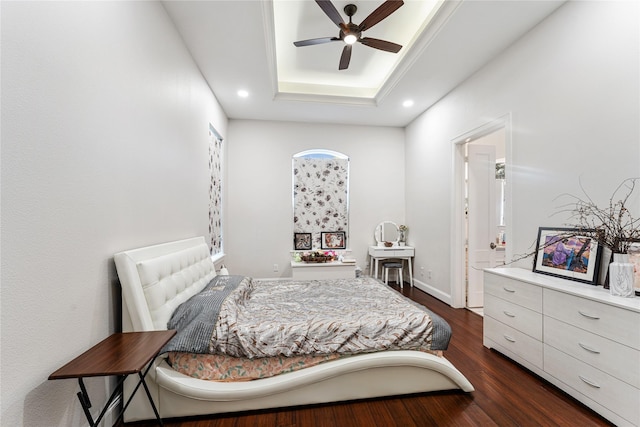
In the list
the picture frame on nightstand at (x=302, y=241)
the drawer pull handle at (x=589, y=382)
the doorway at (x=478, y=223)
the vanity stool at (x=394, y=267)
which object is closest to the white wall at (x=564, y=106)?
the doorway at (x=478, y=223)

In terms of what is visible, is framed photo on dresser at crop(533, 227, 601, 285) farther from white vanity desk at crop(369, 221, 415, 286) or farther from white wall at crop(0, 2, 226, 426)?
white wall at crop(0, 2, 226, 426)

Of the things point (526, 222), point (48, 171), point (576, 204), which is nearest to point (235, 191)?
point (48, 171)

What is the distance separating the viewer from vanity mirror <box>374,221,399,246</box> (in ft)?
16.4

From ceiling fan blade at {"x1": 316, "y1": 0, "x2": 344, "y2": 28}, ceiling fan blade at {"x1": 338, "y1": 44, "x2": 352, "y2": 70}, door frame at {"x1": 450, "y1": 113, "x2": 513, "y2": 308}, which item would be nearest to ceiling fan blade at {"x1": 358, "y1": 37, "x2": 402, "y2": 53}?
ceiling fan blade at {"x1": 338, "y1": 44, "x2": 352, "y2": 70}

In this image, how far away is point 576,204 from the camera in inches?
84.9

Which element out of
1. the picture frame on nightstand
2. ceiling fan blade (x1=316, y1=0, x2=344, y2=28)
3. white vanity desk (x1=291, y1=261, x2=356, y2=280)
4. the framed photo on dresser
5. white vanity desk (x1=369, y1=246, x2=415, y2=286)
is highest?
ceiling fan blade (x1=316, y1=0, x2=344, y2=28)

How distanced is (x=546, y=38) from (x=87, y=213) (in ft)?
11.9

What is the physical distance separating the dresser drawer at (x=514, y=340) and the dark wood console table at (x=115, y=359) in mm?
2556

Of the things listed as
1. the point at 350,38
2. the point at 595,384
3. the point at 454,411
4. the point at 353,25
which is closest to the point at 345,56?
the point at 350,38

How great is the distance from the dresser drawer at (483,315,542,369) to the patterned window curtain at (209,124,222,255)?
325 cm

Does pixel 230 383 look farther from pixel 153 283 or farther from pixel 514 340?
pixel 514 340

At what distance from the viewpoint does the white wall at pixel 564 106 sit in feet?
6.14

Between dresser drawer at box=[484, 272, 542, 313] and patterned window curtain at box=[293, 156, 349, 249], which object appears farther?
patterned window curtain at box=[293, 156, 349, 249]

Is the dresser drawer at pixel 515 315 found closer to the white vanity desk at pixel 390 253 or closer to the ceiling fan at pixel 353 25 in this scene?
the white vanity desk at pixel 390 253
